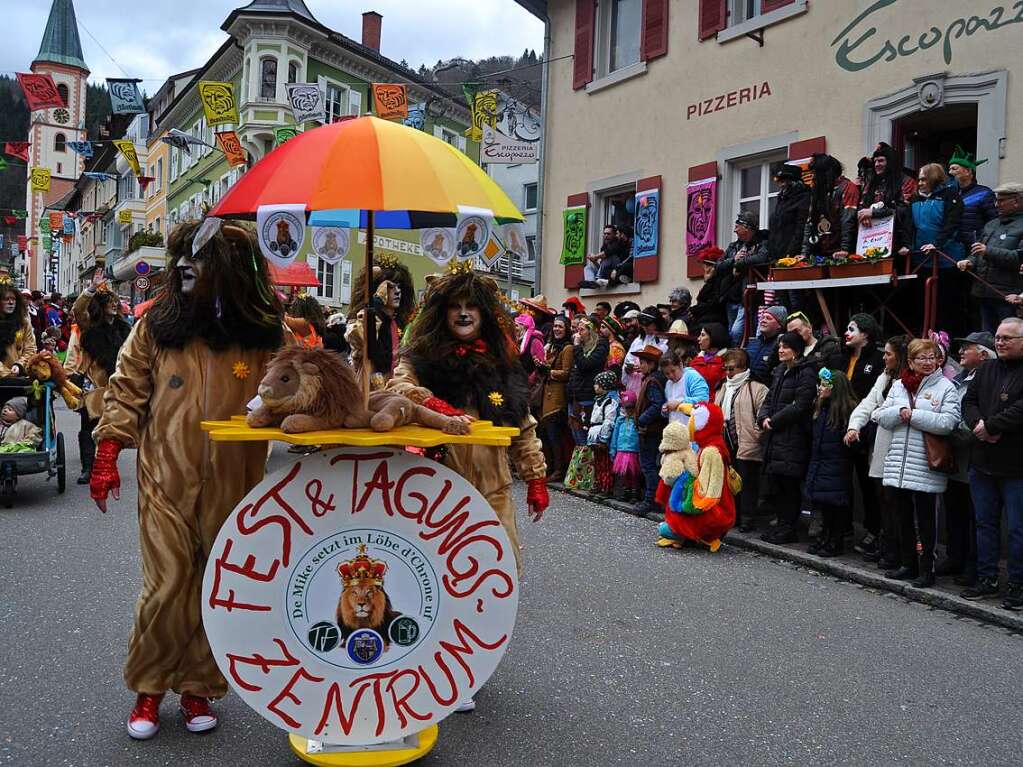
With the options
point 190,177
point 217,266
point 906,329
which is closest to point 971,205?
point 906,329

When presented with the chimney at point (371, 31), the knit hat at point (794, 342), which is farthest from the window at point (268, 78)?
the knit hat at point (794, 342)

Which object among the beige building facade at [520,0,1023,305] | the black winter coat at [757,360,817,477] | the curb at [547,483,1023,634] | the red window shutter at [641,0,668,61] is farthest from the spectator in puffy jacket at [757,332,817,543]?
the red window shutter at [641,0,668,61]

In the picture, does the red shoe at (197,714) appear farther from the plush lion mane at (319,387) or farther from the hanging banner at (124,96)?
the hanging banner at (124,96)

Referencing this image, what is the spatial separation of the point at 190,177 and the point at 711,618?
4138 cm

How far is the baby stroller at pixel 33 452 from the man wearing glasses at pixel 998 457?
7.85 m

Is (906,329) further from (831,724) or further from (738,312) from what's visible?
(831,724)

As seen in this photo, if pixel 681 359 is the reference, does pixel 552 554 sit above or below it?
below

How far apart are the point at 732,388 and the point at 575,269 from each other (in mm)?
7043

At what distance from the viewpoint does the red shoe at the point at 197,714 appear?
3.48m

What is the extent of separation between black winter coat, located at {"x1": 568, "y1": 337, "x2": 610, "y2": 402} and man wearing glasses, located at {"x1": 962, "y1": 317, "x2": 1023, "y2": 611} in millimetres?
4588

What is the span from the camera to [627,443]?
920 cm

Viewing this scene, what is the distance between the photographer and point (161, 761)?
3.25m

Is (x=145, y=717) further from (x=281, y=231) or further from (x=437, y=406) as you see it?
(x=281, y=231)

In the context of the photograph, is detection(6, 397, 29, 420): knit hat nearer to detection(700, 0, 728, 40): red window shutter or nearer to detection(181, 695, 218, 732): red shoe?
detection(181, 695, 218, 732): red shoe
